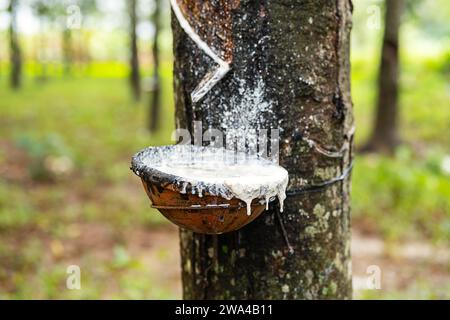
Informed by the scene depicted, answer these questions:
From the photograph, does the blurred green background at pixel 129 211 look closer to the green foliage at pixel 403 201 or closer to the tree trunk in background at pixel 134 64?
the green foliage at pixel 403 201

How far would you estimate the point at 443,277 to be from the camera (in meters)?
4.32

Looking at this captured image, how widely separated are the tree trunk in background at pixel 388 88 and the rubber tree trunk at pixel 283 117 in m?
5.78

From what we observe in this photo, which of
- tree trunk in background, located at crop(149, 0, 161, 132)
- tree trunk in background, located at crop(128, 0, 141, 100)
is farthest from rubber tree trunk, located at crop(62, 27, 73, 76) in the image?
tree trunk in background, located at crop(149, 0, 161, 132)

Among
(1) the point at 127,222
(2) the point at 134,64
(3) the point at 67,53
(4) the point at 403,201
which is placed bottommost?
(1) the point at 127,222

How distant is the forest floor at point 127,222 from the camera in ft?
14.1

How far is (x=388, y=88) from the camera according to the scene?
7.59 m

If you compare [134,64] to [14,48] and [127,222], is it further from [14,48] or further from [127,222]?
[127,222]

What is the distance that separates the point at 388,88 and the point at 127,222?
14.1 feet

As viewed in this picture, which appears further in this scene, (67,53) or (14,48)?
(67,53)

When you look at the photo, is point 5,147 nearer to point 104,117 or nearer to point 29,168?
point 29,168

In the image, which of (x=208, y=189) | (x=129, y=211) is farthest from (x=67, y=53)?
(x=208, y=189)

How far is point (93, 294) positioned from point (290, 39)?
2995 mm

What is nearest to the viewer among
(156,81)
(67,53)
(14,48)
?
(156,81)

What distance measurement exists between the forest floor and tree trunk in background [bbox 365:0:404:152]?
0.94ft
